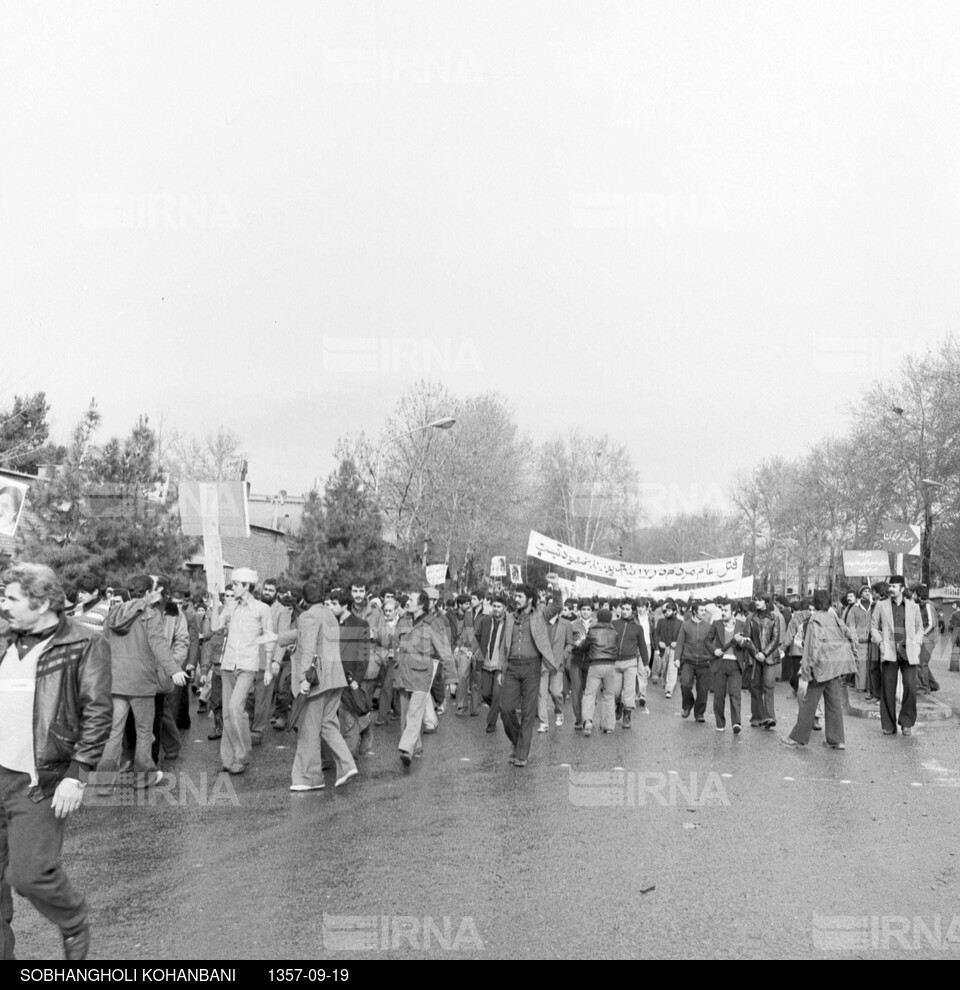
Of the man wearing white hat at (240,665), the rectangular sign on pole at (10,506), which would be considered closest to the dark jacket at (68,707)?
the man wearing white hat at (240,665)

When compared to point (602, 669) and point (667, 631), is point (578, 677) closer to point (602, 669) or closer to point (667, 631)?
point (602, 669)

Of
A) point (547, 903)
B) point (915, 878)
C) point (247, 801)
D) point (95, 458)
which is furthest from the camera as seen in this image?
point (95, 458)

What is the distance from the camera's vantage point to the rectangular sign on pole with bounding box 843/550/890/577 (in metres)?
26.1

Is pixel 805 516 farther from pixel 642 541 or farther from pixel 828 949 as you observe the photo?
pixel 828 949

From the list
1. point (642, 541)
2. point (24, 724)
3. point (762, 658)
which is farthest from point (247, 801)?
point (642, 541)

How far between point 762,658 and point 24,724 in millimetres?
10900

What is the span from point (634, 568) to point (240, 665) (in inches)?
872

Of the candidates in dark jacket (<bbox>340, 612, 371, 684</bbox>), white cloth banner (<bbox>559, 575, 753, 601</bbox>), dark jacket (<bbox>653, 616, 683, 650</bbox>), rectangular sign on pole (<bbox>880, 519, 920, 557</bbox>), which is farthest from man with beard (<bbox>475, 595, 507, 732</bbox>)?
white cloth banner (<bbox>559, 575, 753, 601</bbox>)

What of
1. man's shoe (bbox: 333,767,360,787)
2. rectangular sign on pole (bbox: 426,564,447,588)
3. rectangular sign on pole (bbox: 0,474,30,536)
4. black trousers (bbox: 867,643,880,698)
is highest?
rectangular sign on pole (bbox: 0,474,30,536)

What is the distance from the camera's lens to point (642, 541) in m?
109

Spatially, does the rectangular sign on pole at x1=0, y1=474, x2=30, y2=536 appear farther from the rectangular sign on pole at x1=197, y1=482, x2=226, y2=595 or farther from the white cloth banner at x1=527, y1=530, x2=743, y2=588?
the white cloth banner at x1=527, y1=530, x2=743, y2=588

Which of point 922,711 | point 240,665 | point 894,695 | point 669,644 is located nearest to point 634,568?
point 669,644

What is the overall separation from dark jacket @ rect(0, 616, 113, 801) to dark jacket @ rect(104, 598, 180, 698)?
4.64 meters

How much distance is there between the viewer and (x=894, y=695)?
12516mm
